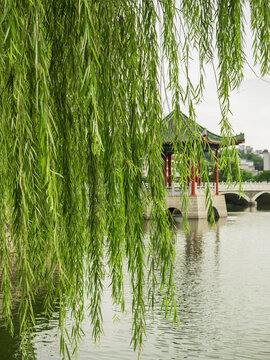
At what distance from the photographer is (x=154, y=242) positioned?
6.32ft

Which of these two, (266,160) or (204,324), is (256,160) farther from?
(204,324)

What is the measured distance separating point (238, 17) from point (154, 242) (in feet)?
3.22

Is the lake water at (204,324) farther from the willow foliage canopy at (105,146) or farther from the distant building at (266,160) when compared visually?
the distant building at (266,160)

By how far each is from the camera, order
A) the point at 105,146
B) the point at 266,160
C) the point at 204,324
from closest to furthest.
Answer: the point at 105,146 → the point at 204,324 → the point at 266,160

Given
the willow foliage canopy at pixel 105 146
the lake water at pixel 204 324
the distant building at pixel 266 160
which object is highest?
the distant building at pixel 266 160

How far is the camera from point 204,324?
7.69 meters

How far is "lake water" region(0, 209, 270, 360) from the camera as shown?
631 cm

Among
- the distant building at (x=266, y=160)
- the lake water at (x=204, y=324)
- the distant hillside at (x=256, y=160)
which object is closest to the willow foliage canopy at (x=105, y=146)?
the lake water at (x=204, y=324)

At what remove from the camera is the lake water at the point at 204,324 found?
631 cm

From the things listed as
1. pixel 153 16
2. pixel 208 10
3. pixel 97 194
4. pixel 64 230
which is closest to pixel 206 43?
pixel 208 10

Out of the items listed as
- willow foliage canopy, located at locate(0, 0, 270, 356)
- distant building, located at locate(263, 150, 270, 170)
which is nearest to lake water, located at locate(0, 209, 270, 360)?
willow foliage canopy, located at locate(0, 0, 270, 356)

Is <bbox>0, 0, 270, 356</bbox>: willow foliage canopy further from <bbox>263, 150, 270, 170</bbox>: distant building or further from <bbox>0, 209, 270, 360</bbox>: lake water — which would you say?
<bbox>263, 150, 270, 170</bbox>: distant building

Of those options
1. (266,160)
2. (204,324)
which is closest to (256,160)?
(266,160)

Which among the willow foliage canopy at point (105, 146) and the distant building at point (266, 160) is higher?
the distant building at point (266, 160)
